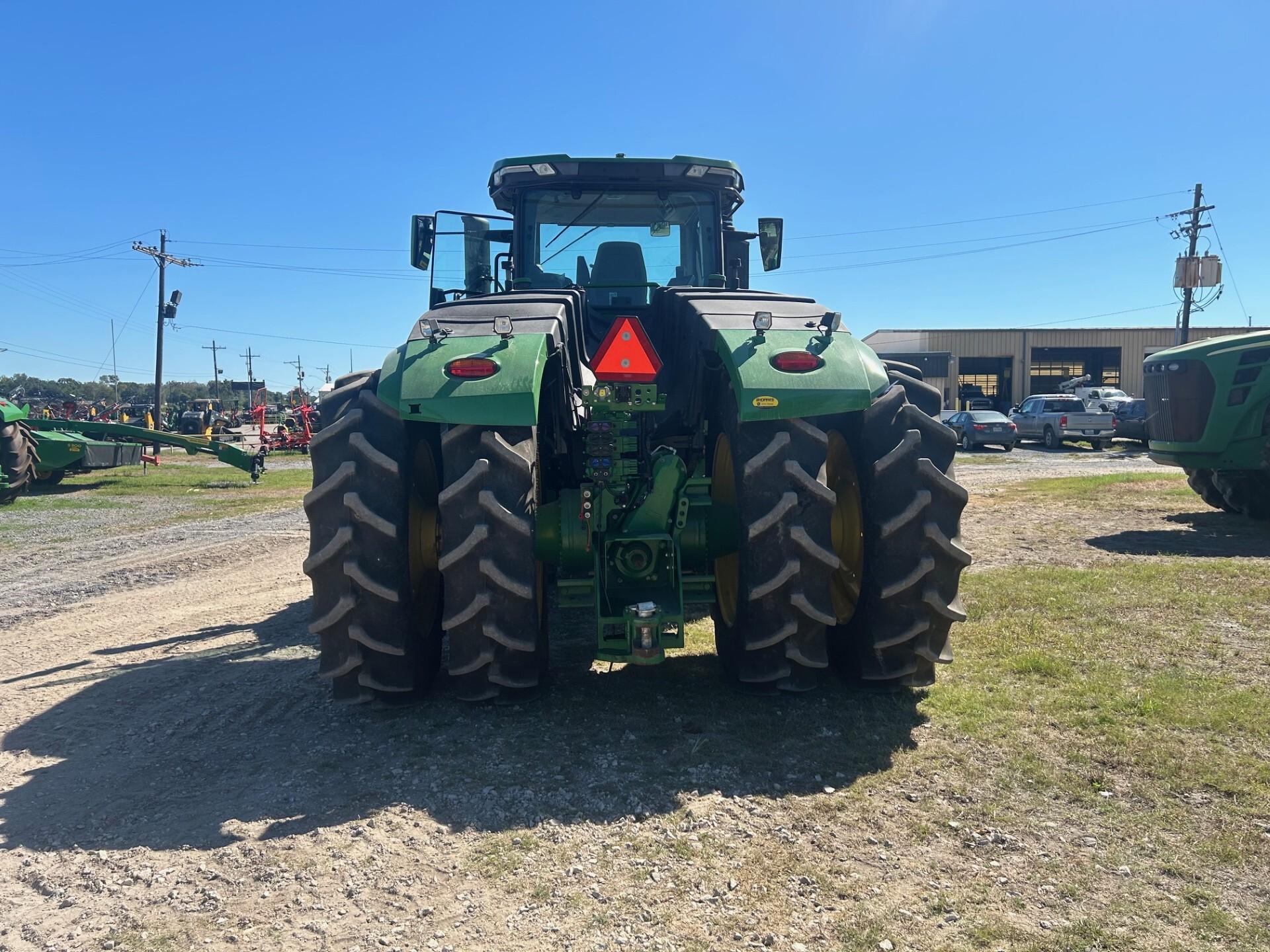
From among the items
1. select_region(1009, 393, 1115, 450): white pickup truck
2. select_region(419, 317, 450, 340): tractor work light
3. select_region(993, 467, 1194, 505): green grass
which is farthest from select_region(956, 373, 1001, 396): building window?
select_region(419, 317, 450, 340): tractor work light

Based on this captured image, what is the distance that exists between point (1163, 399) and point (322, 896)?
38.0 ft

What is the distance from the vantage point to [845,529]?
4512 mm

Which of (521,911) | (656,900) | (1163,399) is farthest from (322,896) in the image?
(1163,399)

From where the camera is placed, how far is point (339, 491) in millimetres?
4078

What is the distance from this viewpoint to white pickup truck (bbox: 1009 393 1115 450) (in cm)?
3008

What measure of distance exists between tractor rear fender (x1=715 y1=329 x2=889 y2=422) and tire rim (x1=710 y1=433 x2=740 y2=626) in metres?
0.55

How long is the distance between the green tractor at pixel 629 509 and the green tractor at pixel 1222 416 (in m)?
7.64

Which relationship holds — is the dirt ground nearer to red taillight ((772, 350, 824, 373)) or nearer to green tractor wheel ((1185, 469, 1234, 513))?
red taillight ((772, 350, 824, 373))

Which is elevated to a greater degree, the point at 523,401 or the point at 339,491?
the point at 523,401

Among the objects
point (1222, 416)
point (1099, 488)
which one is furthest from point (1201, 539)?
point (1099, 488)

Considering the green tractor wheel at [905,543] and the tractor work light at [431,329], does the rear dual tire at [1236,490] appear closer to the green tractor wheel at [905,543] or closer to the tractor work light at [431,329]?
the green tractor wheel at [905,543]

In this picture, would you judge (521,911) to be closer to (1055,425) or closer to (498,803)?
(498,803)

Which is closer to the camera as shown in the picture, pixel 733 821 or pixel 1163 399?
pixel 733 821

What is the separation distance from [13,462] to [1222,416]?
1902cm
